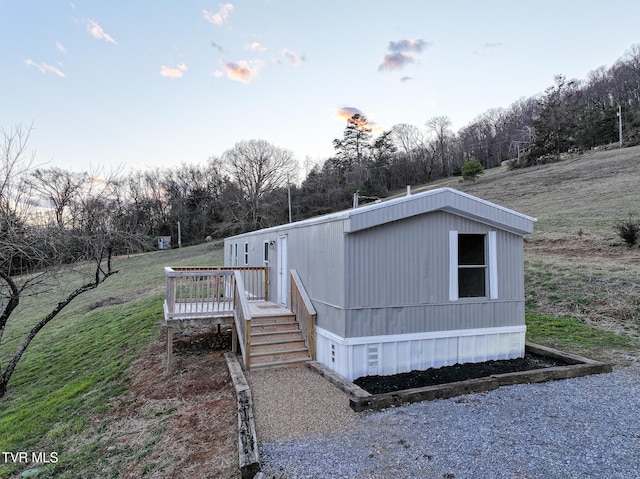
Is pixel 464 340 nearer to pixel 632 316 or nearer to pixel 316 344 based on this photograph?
pixel 316 344

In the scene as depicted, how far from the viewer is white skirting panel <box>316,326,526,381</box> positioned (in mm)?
5516

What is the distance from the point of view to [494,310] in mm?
6219

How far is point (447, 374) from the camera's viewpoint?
218 inches

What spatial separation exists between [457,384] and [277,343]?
316 cm

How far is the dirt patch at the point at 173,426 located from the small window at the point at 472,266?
4122 mm

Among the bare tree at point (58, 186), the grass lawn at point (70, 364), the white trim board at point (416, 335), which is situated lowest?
the grass lawn at point (70, 364)

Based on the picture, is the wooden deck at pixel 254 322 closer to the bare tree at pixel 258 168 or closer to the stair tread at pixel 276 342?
the stair tread at pixel 276 342

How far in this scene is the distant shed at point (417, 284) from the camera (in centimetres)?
555

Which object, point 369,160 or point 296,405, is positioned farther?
point 369,160

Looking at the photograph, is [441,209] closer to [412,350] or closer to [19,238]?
[412,350]

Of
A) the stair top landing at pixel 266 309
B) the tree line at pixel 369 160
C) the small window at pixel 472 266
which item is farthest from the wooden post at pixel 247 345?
the tree line at pixel 369 160

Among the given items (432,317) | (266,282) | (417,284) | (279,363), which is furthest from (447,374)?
(266,282)

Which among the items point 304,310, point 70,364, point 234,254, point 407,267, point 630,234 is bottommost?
point 70,364

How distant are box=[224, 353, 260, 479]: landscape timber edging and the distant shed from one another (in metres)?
1.48
